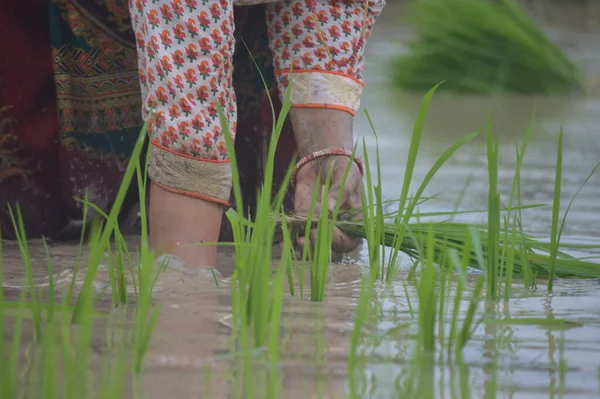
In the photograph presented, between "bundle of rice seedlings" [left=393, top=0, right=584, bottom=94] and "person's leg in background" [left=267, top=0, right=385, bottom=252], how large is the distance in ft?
11.6

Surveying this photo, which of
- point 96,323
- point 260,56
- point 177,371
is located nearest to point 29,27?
point 260,56

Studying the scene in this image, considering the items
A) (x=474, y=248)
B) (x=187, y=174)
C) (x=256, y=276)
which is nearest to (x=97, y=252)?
(x=256, y=276)

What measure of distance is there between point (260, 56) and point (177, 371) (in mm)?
1007

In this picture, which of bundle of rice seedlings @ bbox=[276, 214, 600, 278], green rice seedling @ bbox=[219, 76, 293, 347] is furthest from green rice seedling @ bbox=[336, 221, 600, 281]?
green rice seedling @ bbox=[219, 76, 293, 347]

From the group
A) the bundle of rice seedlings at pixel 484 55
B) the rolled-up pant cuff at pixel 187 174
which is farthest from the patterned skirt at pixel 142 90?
the bundle of rice seedlings at pixel 484 55

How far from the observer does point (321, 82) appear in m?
1.89

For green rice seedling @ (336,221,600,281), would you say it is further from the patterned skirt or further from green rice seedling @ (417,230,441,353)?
green rice seedling @ (417,230,441,353)

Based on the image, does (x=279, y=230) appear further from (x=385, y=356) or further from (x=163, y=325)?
(x=385, y=356)

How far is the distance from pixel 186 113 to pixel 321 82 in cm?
29

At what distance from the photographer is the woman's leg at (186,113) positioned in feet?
5.51

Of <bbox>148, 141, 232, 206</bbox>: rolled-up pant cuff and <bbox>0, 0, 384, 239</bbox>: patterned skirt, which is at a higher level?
<bbox>0, 0, 384, 239</bbox>: patterned skirt

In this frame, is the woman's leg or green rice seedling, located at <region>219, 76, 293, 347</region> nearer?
green rice seedling, located at <region>219, 76, 293, 347</region>

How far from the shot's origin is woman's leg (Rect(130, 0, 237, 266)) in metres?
1.68

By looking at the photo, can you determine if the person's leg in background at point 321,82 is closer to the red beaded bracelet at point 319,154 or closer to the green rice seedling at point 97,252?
the red beaded bracelet at point 319,154
